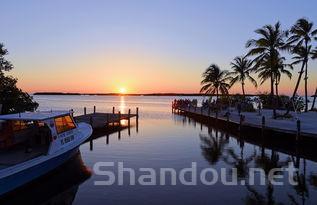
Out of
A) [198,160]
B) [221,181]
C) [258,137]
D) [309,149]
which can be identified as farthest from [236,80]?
[221,181]

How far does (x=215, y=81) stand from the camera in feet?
198

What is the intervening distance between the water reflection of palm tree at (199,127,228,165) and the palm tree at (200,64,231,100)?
71.5ft

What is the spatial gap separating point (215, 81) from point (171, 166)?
4085 centimetres

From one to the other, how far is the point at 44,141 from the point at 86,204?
568cm

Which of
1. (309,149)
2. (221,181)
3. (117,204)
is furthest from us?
(309,149)

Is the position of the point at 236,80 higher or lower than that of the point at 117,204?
higher

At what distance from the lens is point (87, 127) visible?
84.8ft

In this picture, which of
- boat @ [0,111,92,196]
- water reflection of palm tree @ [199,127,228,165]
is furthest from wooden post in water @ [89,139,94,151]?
water reflection of palm tree @ [199,127,228,165]

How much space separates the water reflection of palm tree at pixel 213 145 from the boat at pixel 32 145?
8.42 m

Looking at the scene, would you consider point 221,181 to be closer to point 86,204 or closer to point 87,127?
point 86,204

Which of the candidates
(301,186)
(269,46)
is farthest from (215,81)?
(301,186)

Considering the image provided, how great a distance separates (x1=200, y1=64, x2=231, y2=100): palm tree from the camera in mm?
60125

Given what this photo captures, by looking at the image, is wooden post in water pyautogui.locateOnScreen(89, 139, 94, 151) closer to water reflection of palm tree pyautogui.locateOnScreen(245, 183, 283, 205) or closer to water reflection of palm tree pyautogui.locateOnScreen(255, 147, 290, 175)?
water reflection of palm tree pyautogui.locateOnScreen(255, 147, 290, 175)

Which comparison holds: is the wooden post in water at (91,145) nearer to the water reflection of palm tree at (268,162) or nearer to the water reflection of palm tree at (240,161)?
the water reflection of palm tree at (240,161)
